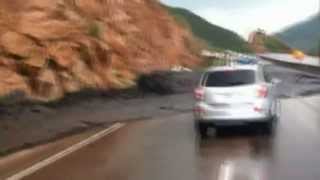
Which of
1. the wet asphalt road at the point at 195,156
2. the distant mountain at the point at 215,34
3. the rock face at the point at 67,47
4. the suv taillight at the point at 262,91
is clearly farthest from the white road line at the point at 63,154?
the distant mountain at the point at 215,34

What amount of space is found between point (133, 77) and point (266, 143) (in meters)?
24.8

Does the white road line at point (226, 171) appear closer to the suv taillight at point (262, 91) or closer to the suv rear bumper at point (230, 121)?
the suv rear bumper at point (230, 121)

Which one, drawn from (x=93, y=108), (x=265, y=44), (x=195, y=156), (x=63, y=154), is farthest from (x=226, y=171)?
(x=265, y=44)

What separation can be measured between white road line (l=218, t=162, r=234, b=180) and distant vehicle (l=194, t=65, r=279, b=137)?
5.47 meters

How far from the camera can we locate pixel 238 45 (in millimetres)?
140000

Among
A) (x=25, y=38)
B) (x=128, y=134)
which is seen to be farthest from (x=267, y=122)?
(x=25, y=38)

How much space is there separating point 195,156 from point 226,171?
2.81m

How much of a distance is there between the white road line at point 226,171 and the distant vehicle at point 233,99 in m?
5.47

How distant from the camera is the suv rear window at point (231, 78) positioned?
22531mm

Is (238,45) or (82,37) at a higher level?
(82,37)

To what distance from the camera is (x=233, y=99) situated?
2211 centimetres

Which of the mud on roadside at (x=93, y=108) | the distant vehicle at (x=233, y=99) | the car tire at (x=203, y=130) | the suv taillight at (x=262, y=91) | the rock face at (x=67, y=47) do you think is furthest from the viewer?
the rock face at (x=67, y=47)

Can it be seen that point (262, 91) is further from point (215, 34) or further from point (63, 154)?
point (215, 34)

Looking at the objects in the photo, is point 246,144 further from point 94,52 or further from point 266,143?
point 94,52
